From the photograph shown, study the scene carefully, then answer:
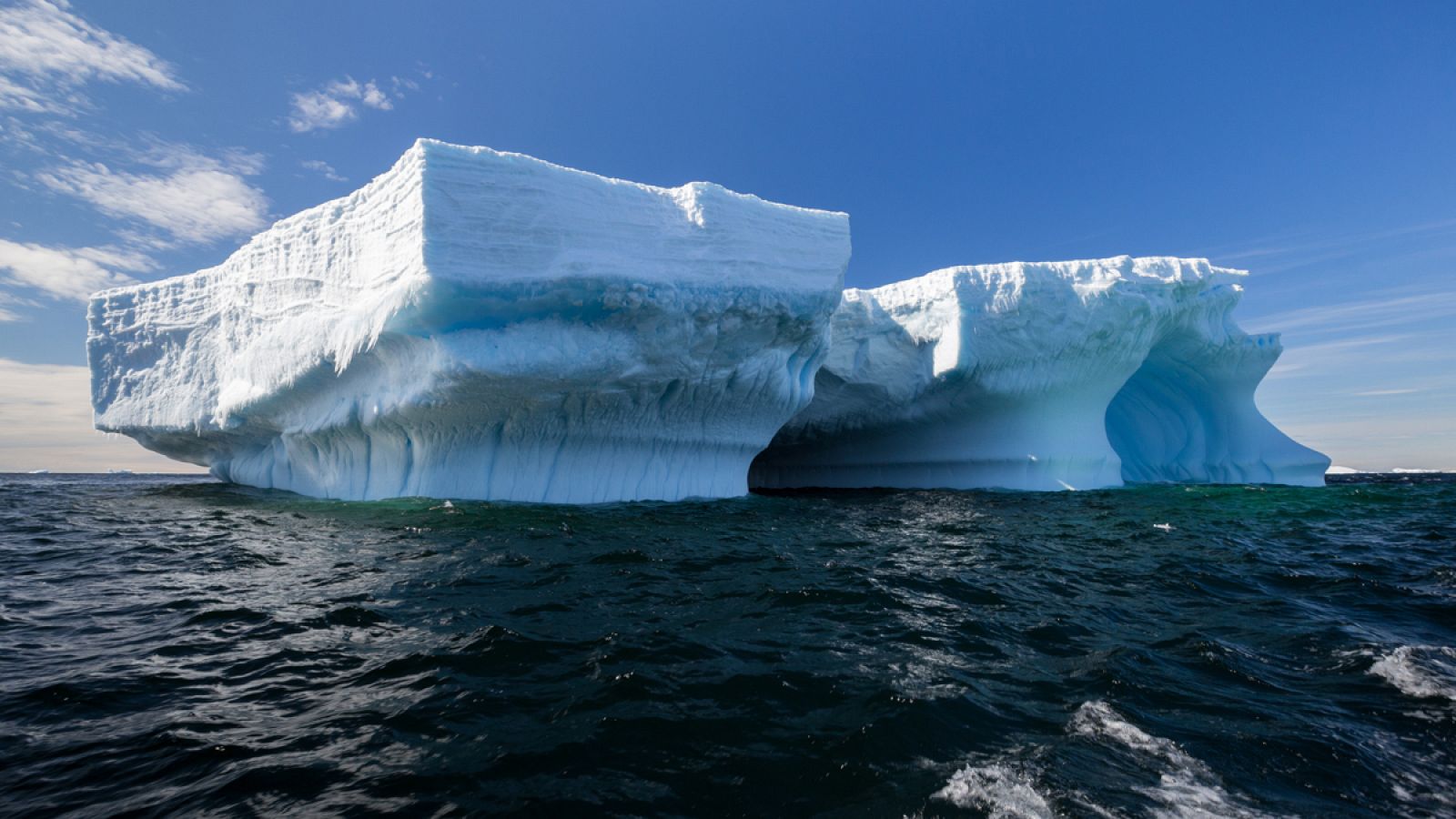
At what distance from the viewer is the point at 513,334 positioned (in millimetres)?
10188

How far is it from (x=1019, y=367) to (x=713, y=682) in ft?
49.6

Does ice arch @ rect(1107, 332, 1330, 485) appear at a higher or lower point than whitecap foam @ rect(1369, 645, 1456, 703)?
higher

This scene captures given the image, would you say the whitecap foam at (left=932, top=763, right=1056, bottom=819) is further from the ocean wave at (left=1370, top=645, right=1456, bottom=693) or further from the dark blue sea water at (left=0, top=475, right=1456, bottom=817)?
the ocean wave at (left=1370, top=645, right=1456, bottom=693)

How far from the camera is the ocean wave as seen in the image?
10.9 feet

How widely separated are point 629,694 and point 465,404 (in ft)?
26.4

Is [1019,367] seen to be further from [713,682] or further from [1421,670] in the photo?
[713,682]

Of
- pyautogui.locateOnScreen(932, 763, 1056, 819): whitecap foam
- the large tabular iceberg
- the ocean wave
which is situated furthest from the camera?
the large tabular iceberg

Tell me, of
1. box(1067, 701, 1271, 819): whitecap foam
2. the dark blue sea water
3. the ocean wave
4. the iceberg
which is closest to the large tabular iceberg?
the iceberg

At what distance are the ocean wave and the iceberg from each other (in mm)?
12030

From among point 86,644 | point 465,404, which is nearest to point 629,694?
point 86,644

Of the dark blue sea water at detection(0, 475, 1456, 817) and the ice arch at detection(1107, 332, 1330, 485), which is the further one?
the ice arch at detection(1107, 332, 1330, 485)

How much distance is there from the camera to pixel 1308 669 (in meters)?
3.63

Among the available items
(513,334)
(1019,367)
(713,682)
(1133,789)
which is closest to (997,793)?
(1133,789)

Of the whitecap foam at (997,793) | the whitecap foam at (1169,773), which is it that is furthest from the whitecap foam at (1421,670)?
the whitecap foam at (997,793)
